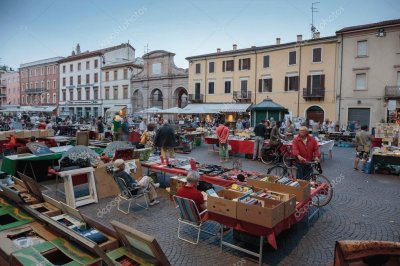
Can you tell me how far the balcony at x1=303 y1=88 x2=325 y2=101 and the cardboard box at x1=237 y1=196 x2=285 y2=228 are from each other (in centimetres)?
2445

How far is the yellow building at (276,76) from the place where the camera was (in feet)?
85.6

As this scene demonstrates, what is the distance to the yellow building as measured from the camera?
85.6 ft

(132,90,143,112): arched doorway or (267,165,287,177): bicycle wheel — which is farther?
(132,90,143,112): arched doorway

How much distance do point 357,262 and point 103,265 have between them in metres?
1.93

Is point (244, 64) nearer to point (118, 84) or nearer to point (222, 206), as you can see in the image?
point (118, 84)

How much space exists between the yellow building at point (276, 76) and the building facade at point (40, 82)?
32.1 m

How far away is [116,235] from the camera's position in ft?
8.87

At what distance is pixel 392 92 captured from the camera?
22906mm

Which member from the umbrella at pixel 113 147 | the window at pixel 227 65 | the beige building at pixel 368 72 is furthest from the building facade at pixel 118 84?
the umbrella at pixel 113 147

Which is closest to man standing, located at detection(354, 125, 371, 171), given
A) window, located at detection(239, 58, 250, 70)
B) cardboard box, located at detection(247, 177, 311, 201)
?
cardboard box, located at detection(247, 177, 311, 201)

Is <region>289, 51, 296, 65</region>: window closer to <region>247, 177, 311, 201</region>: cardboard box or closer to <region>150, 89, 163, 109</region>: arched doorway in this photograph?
<region>150, 89, 163, 109</region>: arched doorway

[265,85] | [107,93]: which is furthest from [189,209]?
[107,93]

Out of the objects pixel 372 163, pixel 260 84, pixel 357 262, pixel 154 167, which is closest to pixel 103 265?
pixel 357 262

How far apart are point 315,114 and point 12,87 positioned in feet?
215
